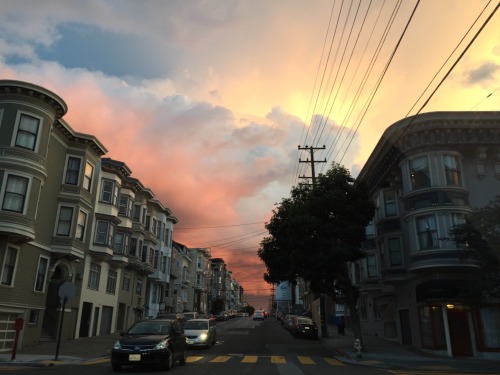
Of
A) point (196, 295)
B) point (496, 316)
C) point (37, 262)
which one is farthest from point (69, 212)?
point (196, 295)

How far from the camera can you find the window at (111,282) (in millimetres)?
36756

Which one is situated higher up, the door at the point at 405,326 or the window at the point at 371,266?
the window at the point at 371,266

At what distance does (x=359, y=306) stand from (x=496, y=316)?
19683 millimetres

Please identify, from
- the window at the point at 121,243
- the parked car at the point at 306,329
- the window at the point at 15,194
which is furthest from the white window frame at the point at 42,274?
the parked car at the point at 306,329

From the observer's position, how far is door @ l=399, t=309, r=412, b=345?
27328mm

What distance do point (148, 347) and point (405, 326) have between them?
19.8m

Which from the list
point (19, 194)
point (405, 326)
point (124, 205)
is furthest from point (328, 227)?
point (124, 205)

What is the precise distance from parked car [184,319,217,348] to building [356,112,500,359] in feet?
38.5

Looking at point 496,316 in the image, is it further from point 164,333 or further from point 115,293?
point 115,293

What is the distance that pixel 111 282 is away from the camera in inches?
1474

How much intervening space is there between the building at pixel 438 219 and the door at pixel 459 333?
0.05m

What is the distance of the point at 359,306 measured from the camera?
41719mm

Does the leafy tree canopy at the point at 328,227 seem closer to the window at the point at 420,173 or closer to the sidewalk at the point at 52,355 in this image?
the window at the point at 420,173

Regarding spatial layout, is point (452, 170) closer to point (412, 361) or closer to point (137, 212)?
point (412, 361)
